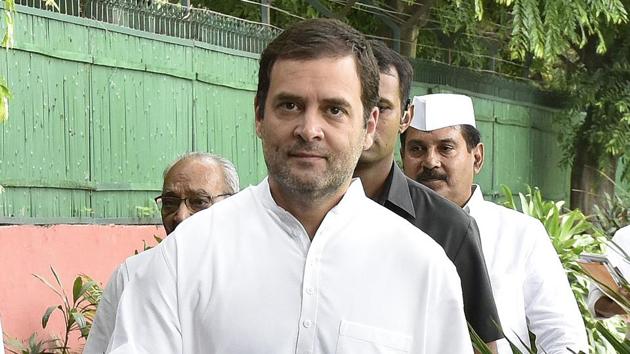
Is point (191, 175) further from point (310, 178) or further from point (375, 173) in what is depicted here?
point (310, 178)

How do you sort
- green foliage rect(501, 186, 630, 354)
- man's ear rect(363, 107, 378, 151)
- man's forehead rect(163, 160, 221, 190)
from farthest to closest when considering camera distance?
green foliage rect(501, 186, 630, 354) < man's forehead rect(163, 160, 221, 190) < man's ear rect(363, 107, 378, 151)

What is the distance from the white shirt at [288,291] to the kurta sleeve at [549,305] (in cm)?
226

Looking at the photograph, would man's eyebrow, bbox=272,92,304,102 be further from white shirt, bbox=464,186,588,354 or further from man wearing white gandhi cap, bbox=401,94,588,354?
white shirt, bbox=464,186,588,354

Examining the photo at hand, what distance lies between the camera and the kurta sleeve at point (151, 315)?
3.47m

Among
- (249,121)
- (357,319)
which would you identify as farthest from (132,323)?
(249,121)

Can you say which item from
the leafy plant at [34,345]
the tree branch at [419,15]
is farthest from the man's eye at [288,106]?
the tree branch at [419,15]

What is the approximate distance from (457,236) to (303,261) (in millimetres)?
1398

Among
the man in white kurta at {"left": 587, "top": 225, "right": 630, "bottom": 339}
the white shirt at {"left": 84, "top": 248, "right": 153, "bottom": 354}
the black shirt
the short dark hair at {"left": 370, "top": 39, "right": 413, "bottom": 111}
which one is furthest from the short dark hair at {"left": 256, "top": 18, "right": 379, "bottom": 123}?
the man in white kurta at {"left": 587, "top": 225, "right": 630, "bottom": 339}

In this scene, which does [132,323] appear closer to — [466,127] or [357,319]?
[357,319]

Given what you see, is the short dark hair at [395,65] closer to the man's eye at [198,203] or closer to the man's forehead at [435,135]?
the man's forehead at [435,135]

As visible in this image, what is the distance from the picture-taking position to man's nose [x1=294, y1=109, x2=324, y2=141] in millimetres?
3576

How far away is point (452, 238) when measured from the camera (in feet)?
16.2

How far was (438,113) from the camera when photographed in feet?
21.8

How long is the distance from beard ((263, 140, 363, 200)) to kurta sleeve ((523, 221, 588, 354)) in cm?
231
